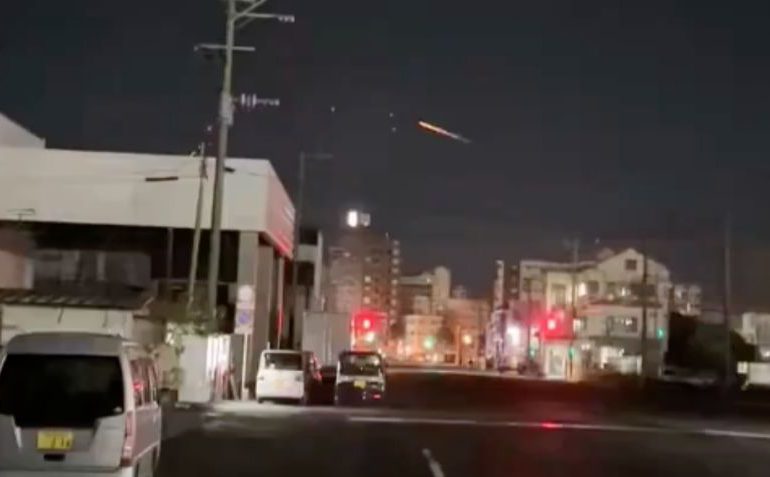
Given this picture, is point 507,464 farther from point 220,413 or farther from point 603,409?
point 603,409

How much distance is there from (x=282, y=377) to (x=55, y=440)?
28962mm

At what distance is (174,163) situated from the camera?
5516cm

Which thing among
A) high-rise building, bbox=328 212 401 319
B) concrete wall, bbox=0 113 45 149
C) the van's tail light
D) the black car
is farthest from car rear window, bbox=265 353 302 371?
high-rise building, bbox=328 212 401 319

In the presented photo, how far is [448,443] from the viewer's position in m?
27.1

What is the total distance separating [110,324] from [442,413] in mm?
10618

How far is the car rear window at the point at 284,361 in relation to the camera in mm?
44031

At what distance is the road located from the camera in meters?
21.6

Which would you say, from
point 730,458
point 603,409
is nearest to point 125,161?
point 603,409

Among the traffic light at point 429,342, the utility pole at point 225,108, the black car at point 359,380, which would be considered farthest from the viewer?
the traffic light at point 429,342

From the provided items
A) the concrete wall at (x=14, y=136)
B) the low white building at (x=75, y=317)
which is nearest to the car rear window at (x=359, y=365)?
the low white building at (x=75, y=317)

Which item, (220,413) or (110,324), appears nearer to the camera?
(220,413)

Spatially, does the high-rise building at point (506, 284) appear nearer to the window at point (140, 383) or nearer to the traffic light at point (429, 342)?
the traffic light at point (429, 342)

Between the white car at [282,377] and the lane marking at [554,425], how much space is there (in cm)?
879

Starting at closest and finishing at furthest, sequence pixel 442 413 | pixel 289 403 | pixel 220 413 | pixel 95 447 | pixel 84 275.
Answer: pixel 95 447
pixel 220 413
pixel 442 413
pixel 289 403
pixel 84 275
